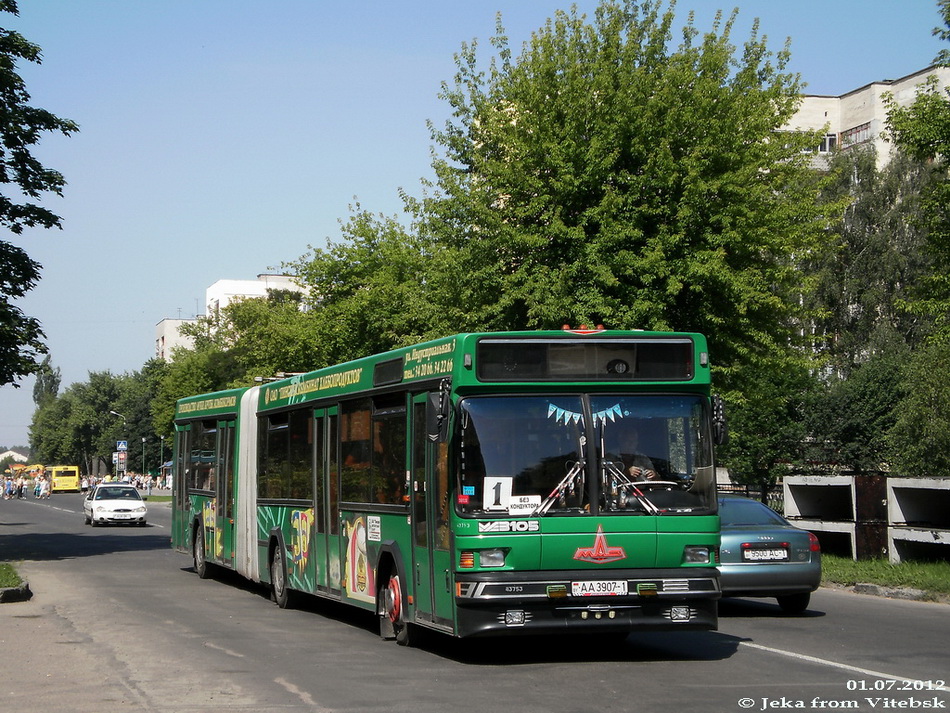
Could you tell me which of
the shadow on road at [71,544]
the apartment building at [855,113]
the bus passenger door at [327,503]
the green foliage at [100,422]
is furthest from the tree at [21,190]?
the green foliage at [100,422]

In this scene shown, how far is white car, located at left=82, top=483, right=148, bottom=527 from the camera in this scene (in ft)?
154

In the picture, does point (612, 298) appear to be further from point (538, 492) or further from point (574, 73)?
point (538, 492)

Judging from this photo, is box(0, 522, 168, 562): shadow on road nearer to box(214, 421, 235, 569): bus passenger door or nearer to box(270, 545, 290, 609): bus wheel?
box(214, 421, 235, 569): bus passenger door

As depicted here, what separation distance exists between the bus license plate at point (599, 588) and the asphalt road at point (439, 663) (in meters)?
0.64

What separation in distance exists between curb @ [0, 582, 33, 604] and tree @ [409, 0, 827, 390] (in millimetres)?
10925

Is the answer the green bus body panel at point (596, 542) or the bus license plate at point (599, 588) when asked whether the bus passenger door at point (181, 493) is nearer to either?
the green bus body panel at point (596, 542)

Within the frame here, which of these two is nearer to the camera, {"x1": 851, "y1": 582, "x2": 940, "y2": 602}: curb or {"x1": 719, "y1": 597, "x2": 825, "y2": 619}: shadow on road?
{"x1": 719, "y1": 597, "x2": 825, "y2": 619}: shadow on road

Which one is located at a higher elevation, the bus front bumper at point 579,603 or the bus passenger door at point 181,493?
the bus passenger door at point 181,493

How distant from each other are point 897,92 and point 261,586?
58758mm

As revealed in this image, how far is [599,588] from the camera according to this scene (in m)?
10.8

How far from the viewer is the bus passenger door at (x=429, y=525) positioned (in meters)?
11.3

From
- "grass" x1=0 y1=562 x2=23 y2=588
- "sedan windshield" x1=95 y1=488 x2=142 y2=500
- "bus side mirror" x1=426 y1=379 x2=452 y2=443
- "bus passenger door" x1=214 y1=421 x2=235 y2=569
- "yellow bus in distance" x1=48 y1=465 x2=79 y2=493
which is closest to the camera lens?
"bus side mirror" x1=426 y1=379 x2=452 y2=443

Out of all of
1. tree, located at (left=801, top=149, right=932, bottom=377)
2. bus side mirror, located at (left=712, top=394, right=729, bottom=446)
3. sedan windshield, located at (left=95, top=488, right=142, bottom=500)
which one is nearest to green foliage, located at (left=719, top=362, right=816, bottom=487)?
tree, located at (left=801, top=149, right=932, bottom=377)

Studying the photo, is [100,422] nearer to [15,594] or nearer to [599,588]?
[15,594]
